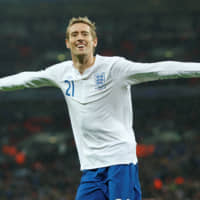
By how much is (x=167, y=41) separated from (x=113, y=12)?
2.25 meters

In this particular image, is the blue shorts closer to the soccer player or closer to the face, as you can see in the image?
the soccer player

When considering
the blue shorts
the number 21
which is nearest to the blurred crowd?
the blue shorts

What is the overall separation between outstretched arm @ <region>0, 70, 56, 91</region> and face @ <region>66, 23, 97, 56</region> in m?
0.34

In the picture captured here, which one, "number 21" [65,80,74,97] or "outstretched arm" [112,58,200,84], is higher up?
"outstretched arm" [112,58,200,84]

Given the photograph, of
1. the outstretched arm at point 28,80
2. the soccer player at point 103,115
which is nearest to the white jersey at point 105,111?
the soccer player at point 103,115

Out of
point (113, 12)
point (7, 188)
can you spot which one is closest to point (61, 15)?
point (113, 12)

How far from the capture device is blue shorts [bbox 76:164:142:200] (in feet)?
8.34

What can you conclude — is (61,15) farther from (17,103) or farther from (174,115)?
(174,115)

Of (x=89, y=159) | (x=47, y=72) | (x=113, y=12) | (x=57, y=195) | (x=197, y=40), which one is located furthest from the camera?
(x=113, y=12)

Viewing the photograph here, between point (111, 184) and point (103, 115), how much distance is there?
0.46 meters

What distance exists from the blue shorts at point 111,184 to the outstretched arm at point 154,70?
0.60 meters

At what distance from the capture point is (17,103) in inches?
488

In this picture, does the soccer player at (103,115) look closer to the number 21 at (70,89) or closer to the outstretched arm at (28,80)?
the number 21 at (70,89)

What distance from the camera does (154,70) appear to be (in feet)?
8.06
